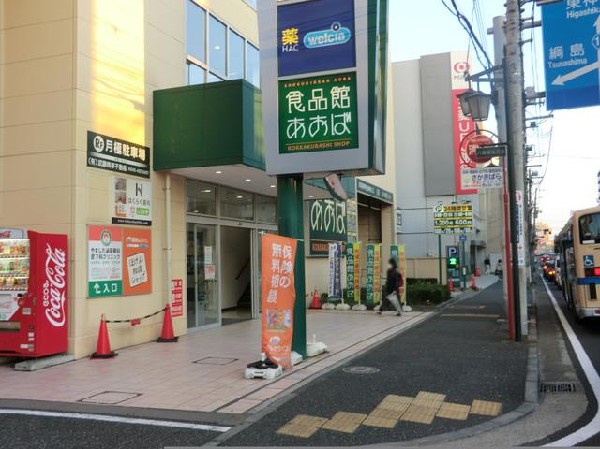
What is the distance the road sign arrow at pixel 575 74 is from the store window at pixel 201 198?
802cm

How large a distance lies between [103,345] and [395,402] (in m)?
5.59

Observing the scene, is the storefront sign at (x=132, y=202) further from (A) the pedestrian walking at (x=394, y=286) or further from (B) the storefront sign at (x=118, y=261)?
(A) the pedestrian walking at (x=394, y=286)

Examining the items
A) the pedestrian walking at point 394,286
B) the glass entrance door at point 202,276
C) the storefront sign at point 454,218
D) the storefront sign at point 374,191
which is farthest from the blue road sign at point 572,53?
the storefront sign at point 454,218

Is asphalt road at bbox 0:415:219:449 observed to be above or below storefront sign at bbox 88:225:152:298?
below

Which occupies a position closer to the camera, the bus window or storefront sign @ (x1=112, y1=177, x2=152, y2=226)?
storefront sign @ (x1=112, y1=177, x2=152, y2=226)

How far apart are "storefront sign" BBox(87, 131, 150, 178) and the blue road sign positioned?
7793 millimetres

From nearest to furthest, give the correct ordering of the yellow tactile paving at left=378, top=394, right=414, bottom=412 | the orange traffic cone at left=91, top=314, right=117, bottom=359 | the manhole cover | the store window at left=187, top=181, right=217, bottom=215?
the yellow tactile paving at left=378, top=394, right=414, bottom=412
the manhole cover
the orange traffic cone at left=91, top=314, right=117, bottom=359
the store window at left=187, top=181, right=217, bottom=215

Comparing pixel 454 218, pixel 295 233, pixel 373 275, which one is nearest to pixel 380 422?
pixel 295 233

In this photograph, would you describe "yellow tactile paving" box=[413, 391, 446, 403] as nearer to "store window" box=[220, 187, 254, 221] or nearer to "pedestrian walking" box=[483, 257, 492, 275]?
"store window" box=[220, 187, 254, 221]

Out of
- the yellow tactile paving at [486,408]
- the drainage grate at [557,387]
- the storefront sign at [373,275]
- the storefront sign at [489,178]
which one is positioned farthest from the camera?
the storefront sign at [373,275]

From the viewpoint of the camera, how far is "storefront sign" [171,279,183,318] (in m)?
12.2

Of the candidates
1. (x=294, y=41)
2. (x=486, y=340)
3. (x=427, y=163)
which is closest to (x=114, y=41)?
(x=294, y=41)

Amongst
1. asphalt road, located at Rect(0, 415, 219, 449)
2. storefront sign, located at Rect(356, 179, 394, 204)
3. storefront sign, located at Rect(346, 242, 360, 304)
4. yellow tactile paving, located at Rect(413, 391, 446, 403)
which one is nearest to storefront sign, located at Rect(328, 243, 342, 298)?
storefront sign, located at Rect(346, 242, 360, 304)

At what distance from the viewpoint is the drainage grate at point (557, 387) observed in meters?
7.54
